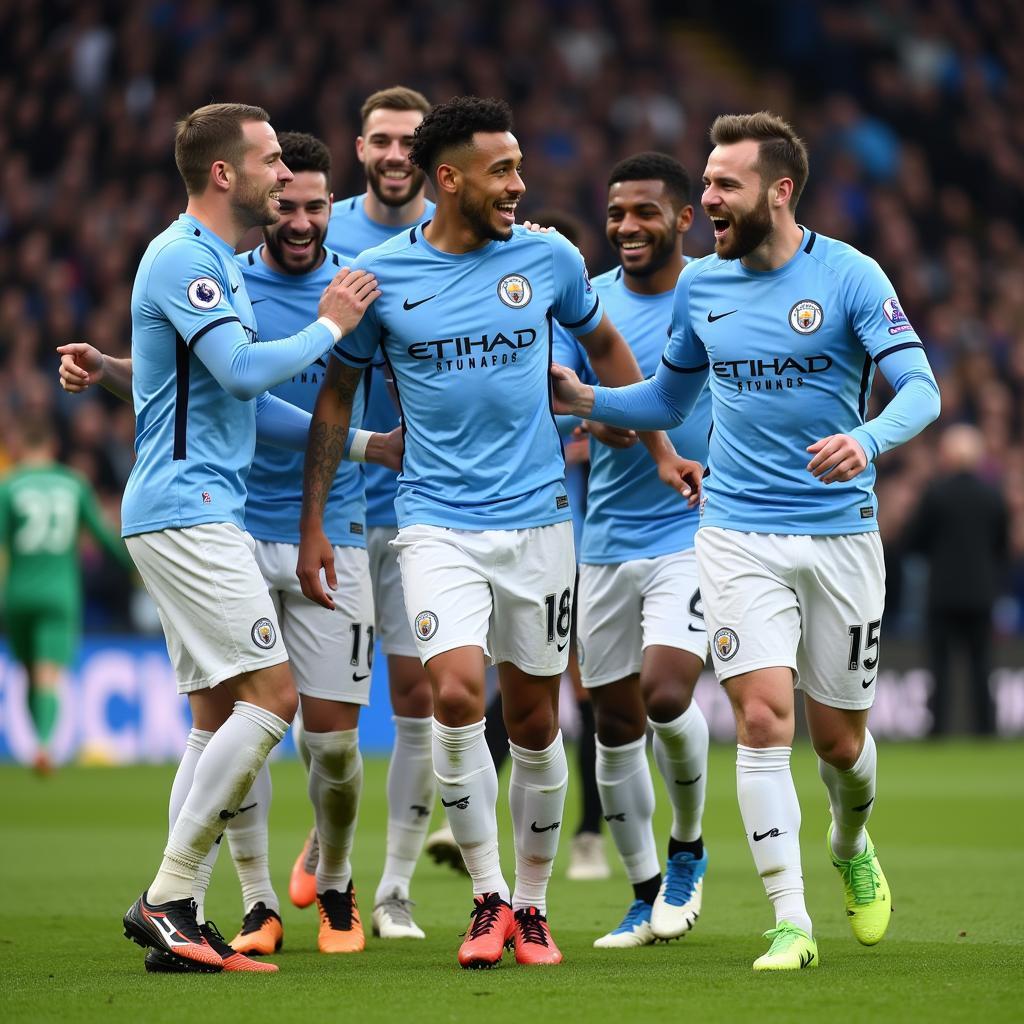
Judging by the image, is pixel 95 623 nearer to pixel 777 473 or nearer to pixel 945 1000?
pixel 777 473

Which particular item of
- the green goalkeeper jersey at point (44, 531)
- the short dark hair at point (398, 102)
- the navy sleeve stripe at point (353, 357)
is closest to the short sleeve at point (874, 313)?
the navy sleeve stripe at point (353, 357)

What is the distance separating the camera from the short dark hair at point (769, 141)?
5961 millimetres

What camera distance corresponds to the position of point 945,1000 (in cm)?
497

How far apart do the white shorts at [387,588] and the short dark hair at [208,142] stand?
1.84 metres

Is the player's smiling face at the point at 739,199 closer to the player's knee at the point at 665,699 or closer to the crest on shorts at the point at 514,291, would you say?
the crest on shorts at the point at 514,291

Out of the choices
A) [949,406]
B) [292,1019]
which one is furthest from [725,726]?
[292,1019]

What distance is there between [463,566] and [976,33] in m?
21.1

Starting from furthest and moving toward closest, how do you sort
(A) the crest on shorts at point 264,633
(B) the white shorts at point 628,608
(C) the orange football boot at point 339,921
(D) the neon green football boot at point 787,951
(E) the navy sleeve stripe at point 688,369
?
(B) the white shorts at point 628,608
(C) the orange football boot at point 339,921
(E) the navy sleeve stripe at point 688,369
(A) the crest on shorts at point 264,633
(D) the neon green football boot at point 787,951

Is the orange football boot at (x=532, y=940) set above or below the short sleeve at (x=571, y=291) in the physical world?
below

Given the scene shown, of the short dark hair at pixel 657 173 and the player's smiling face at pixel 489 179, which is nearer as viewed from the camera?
the player's smiling face at pixel 489 179

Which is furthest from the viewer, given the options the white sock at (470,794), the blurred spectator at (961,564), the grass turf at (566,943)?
the blurred spectator at (961,564)

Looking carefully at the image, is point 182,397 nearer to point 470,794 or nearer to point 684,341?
point 470,794

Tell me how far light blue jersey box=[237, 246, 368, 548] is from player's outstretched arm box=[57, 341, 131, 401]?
2.00 ft

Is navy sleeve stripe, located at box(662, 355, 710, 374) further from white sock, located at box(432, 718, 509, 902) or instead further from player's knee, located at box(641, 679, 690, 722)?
white sock, located at box(432, 718, 509, 902)
